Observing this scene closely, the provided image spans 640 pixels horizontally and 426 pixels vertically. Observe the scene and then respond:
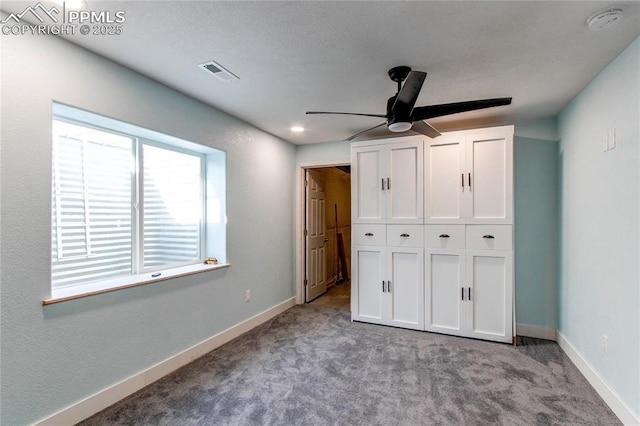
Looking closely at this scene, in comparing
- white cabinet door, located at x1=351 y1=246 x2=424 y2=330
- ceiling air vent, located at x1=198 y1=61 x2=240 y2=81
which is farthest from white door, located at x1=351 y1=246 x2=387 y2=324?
ceiling air vent, located at x1=198 y1=61 x2=240 y2=81

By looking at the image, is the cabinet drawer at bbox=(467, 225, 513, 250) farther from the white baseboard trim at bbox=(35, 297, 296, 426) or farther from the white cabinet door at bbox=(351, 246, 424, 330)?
the white baseboard trim at bbox=(35, 297, 296, 426)

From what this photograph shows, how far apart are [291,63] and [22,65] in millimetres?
1544

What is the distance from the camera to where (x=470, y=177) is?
3.15 meters

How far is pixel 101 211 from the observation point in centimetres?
224

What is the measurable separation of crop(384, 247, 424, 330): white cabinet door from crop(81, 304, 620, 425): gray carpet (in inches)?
11.7

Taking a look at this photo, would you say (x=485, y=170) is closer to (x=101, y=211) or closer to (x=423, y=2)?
(x=423, y=2)

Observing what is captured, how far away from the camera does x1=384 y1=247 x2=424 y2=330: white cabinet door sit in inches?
132

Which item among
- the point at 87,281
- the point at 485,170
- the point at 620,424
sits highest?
the point at 485,170

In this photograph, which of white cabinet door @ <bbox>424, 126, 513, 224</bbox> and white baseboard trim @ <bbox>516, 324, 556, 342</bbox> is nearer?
white cabinet door @ <bbox>424, 126, 513, 224</bbox>

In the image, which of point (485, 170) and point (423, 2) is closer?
point (423, 2)

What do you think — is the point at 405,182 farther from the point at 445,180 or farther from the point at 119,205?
the point at 119,205

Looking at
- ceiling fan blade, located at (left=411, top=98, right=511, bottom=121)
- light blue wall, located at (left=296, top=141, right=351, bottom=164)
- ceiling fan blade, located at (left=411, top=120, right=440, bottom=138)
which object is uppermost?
light blue wall, located at (left=296, top=141, right=351, bottom=164)

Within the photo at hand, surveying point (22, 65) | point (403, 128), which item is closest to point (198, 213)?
point (22, 65)

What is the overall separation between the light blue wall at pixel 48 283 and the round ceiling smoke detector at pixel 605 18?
9.49 feet
